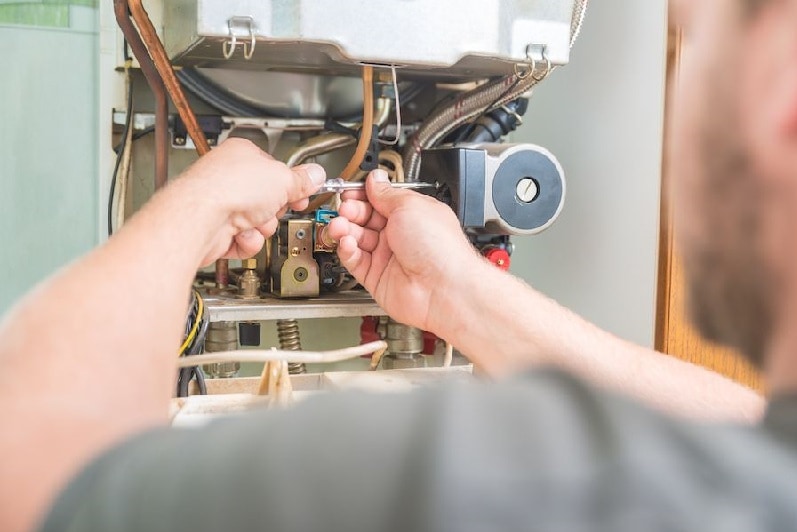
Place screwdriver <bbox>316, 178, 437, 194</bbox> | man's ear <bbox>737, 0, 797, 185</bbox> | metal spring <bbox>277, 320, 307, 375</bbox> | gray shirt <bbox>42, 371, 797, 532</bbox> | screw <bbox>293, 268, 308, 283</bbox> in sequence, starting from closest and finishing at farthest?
gray shirt <bbox>42, 371, 797, 532</bbox>, man's ear <bbox>737, 0, 797, 185</bbox>, screwdriver <bbox>316, 178, 437, 194</bbox>, screw <bbox>293, 268, 308, 283</bbox>, metal spring <bbox>277, 320, 307, 375</bbox>

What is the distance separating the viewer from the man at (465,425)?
1.13 feet

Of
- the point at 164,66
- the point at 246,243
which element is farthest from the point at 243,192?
the point at 164,66

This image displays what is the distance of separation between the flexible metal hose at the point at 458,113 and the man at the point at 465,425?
2.23 ft

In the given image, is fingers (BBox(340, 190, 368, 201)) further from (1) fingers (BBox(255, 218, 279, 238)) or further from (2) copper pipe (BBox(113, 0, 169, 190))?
(2) copper pipe (BBox(113, 0, 169, 190))

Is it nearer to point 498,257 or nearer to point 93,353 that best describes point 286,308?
point 498,257

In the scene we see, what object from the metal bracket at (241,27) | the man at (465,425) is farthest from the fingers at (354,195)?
the man at (465,425)

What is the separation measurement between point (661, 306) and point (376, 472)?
3.66 feet

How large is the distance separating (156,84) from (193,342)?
405mm

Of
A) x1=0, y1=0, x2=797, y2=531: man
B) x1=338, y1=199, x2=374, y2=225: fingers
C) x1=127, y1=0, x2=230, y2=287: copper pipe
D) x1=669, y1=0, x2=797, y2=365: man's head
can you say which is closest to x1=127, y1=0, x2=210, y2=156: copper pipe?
x1=127, y1=0, x2=230, y2=287: copper pipe

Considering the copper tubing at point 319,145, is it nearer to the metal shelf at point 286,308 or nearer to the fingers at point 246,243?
the metal shelf at point 286,308

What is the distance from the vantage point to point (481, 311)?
1040 mm

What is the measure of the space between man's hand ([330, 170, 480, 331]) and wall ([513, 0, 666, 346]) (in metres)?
0.44

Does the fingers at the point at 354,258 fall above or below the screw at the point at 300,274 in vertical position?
above

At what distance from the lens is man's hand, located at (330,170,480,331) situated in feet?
3.57
